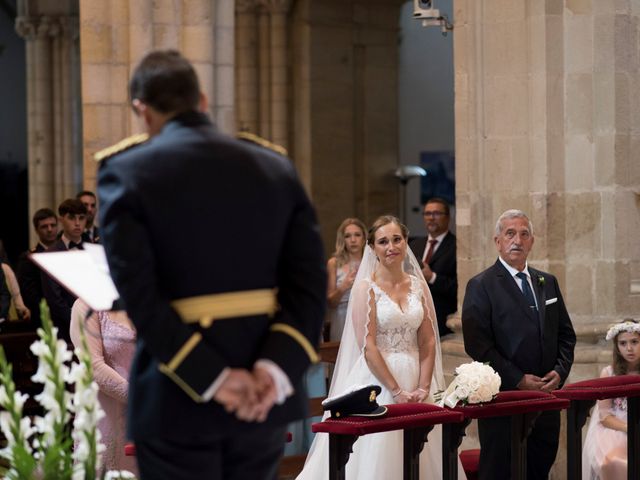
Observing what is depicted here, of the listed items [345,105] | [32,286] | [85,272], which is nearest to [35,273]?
[32,286]

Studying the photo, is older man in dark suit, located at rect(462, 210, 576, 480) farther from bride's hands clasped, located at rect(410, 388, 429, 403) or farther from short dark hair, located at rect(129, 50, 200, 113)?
short dark hair, located at rect(129, 50, 200, 113)

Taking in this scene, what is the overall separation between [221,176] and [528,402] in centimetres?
336

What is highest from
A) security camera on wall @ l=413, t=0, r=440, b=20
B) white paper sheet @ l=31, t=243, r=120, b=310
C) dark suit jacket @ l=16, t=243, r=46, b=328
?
security camera on wall @ l=413, t=0, r=440, b=20

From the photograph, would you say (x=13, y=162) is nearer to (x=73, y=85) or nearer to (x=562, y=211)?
(x=73, y=85)

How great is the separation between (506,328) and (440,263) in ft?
9.25

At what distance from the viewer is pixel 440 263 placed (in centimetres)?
1019

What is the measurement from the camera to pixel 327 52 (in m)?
16.1

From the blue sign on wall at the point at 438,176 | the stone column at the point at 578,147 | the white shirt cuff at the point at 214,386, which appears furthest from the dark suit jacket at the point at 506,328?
the blue sign on wall at the point at 438,176

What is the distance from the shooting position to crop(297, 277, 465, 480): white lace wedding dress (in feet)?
25.0

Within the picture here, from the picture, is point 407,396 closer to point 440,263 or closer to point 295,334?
point 440,263

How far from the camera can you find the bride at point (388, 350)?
760cm

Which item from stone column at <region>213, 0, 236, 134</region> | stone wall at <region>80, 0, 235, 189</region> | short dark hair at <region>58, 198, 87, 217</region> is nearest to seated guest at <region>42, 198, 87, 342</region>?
short dark hair at <region>58, 198, 87, 217</region>

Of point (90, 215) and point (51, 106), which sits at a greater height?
point (51, 106)

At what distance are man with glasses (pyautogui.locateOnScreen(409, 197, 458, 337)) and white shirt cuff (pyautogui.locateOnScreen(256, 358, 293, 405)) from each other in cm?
646
